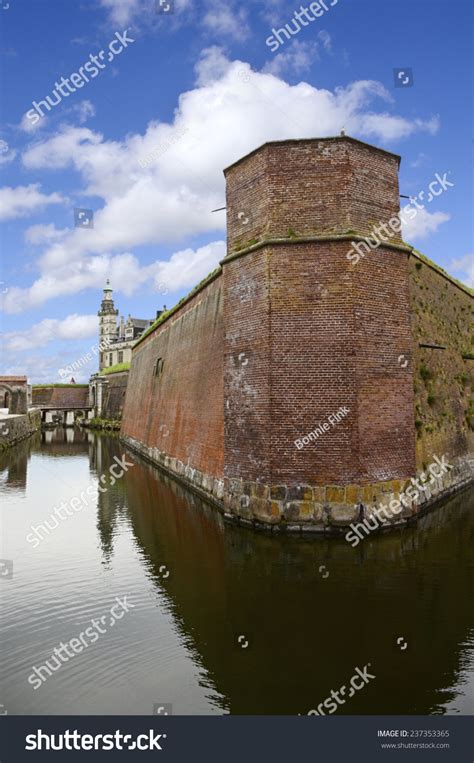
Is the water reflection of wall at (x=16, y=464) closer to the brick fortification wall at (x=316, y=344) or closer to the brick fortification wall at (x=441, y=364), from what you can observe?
the brick fortification wall at (x=316, y=344)

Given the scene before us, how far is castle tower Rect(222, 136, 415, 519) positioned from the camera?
1152cm

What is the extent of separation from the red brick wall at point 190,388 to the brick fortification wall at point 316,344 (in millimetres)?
2169

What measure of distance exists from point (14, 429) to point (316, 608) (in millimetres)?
33354

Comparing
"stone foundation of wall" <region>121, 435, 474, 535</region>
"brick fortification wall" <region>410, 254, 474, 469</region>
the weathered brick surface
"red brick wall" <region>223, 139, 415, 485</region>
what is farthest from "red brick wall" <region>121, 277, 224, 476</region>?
"brick fortification wall" <region>410, 254, 474, 469</region>

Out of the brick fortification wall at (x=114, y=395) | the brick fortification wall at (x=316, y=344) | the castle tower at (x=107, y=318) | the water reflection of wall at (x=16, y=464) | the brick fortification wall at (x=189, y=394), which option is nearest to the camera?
the brick fortification wall at (x=316, y=344)

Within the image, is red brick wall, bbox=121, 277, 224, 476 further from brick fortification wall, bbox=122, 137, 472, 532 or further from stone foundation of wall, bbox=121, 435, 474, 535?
brick fortification wall, bbox=122, 137, 472, 532

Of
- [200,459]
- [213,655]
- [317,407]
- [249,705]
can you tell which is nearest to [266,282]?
[317,407]

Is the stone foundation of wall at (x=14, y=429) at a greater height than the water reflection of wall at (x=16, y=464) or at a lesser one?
greater

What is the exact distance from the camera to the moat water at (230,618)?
17.8ft

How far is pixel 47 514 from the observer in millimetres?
14375

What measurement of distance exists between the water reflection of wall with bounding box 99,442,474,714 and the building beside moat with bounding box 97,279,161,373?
58716 mm

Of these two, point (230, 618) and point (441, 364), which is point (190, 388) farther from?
point (230, 618)

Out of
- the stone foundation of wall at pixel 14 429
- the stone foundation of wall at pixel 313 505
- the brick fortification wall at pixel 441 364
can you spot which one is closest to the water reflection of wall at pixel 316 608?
the stone foundation of wall at pixel 313 505

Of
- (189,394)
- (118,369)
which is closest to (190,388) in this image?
(189,394)
